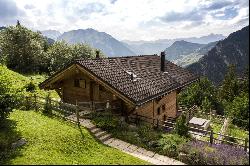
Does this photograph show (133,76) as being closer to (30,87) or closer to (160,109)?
(160,109)

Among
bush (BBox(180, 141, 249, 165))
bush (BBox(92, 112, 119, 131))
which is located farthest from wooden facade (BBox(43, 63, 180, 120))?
bush (BBox(180, 141, 249, 165))

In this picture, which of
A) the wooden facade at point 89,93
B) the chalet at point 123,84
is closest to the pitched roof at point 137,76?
the chalet at point 123,84

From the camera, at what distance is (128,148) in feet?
59.9

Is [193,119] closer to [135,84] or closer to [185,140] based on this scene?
[135,84]

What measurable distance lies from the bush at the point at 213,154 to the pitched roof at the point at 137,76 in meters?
5.13

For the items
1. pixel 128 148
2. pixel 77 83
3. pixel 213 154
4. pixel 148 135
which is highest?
pixel 77 83

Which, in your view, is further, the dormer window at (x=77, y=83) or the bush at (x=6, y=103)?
the dormer window at (x=77, y=83)

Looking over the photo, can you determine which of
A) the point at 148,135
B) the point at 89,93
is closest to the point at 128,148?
the point at 148,135

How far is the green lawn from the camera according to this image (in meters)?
15.2

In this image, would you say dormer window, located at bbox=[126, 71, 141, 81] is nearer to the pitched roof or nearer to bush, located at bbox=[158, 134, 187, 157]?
the pitched roof

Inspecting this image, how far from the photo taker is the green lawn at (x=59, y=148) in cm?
1521

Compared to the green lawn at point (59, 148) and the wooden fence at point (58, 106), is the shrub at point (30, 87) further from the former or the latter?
the green lawn at point (59, 148)

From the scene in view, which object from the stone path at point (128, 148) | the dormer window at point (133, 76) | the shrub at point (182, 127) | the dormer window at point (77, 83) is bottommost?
the stone path at point (128, 148)

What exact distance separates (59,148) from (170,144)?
263 inches
